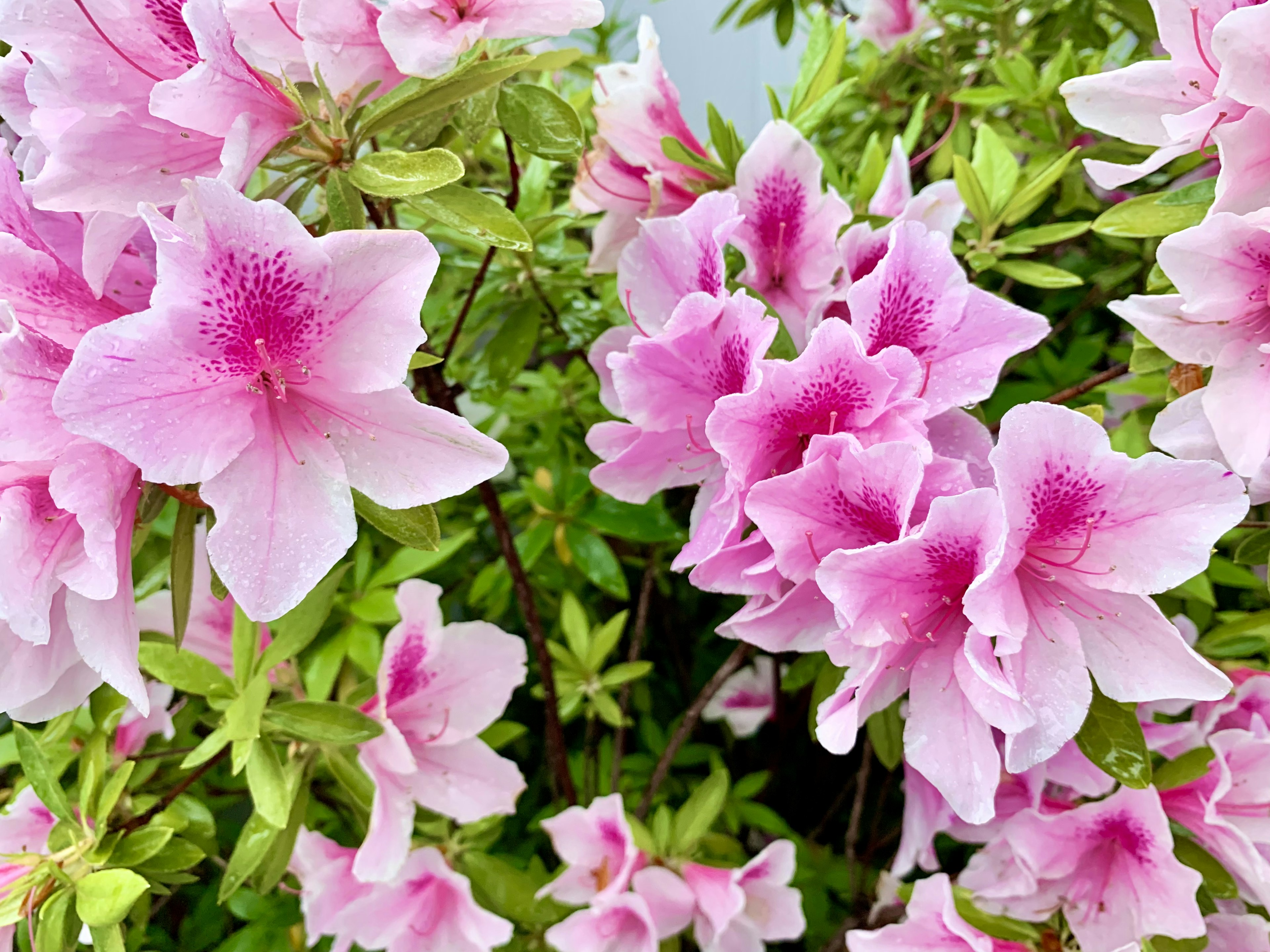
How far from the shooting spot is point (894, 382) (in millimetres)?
517

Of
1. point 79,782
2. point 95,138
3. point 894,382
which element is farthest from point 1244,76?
point 79,782

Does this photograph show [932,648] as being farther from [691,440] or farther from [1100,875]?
[1100,875]

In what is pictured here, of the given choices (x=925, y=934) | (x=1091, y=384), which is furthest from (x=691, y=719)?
(x=1091, y=384)

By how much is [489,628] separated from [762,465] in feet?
1.29

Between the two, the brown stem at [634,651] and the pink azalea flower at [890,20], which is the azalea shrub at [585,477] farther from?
the pink azalea flower at [890,20]

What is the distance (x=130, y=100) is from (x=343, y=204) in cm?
13

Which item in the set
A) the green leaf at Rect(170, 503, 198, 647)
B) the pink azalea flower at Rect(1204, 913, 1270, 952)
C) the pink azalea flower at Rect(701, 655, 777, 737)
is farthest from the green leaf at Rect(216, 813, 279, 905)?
the pink azalea flower at Rect(1204, 913, 1270, 952)

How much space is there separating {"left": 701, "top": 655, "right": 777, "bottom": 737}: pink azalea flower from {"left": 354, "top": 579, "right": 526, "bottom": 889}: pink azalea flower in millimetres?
505

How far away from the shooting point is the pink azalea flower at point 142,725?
0.86 metres

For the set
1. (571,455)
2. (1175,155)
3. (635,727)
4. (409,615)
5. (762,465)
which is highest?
(1175,155)

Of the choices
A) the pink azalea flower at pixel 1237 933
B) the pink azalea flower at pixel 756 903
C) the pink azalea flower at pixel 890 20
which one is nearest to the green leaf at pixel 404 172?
the pink azalea flower at pixel 756 903

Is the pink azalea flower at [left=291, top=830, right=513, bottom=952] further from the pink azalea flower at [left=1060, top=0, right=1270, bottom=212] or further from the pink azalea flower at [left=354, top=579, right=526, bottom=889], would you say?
the pink azalea flower at [left=1060, top=0, right=1270, bottom=212]

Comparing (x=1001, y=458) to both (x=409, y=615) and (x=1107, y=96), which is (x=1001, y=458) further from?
(x=409, y=615)

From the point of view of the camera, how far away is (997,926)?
0.74 m
